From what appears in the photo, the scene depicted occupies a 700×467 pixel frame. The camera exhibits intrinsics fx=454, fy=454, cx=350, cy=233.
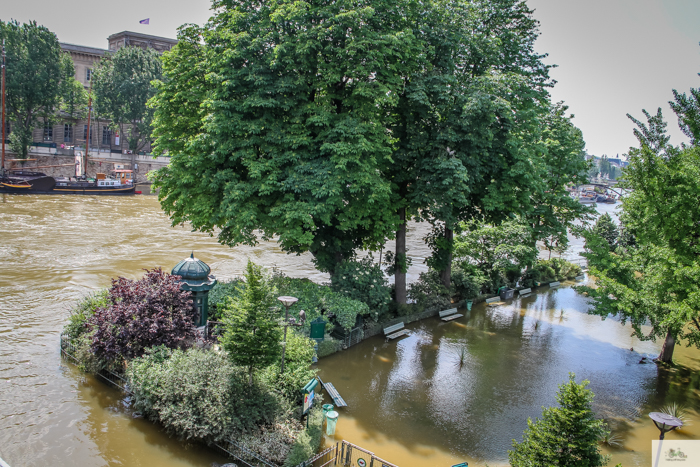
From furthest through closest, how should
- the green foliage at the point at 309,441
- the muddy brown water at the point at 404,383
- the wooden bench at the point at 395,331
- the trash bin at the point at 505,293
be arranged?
the trash bin at the point at 505,293 → the wooden bench at the point at 395,331 → the muddy brown water at the point at 404,383 → the green foliage at the point at 309,441

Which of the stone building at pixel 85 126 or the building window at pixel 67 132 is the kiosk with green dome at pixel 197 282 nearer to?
the stone building at pixel 85 126

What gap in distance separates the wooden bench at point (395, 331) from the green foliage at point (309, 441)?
7185 millimetres

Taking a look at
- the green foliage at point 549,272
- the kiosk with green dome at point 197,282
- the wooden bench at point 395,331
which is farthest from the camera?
the green foliage at point 549,272

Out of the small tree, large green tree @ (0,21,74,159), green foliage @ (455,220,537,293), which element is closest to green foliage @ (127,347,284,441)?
the small tree

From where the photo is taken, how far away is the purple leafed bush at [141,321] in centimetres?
1263

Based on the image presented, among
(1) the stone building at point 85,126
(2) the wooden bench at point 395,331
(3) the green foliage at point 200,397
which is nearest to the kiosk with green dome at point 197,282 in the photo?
(3) the green foliage at point 200,397

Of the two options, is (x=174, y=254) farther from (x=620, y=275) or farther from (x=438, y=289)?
(x=620, y=275)

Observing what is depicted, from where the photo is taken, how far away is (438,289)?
23.6 metres

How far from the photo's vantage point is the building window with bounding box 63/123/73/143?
7119 centimetres

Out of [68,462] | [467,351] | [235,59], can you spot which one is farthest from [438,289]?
[68,462]

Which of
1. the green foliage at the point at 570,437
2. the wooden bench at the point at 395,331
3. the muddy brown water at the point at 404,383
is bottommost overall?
the muddy brown water at the point at 404,383

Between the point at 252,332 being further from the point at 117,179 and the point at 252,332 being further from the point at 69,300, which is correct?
the point at 117,179

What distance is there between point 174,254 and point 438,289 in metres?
19.1

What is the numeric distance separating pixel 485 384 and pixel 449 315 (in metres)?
7.27
